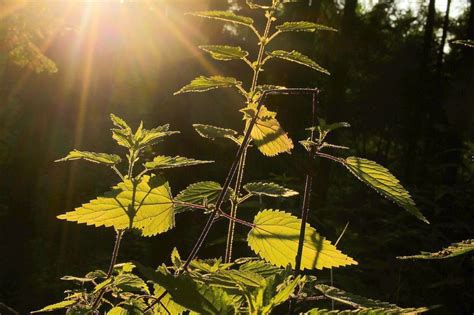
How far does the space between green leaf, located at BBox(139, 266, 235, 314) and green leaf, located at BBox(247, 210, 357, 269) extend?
332 millimetres

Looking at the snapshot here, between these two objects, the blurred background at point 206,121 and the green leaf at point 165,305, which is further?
the blurred background at point 206,121

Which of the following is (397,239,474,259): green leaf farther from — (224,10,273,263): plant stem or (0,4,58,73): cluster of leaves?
(0,4,58,73): cluster of leaves

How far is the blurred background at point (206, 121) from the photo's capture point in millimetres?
7793

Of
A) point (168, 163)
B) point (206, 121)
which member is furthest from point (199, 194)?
point (206, 121)

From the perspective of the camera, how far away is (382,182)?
97cm

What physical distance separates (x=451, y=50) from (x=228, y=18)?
26.7 metres

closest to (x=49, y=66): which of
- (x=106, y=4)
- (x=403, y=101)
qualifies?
(x=106, y=4)

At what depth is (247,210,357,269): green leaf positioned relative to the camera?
105 centimetres

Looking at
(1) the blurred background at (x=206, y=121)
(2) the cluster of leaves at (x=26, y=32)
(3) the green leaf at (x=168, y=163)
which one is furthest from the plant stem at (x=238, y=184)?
(2) the cluster of leaves at (x=26, y=32)

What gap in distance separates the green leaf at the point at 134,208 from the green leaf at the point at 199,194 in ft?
0.12

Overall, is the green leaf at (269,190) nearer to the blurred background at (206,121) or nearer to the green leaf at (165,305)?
the green leaf at (165,305)

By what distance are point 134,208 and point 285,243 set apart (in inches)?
12.1

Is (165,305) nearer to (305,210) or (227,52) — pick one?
(305,210)

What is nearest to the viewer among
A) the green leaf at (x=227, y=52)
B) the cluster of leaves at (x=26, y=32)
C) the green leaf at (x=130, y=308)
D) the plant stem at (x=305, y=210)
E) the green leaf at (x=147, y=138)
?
the plant stem at (x=305, y=210)
